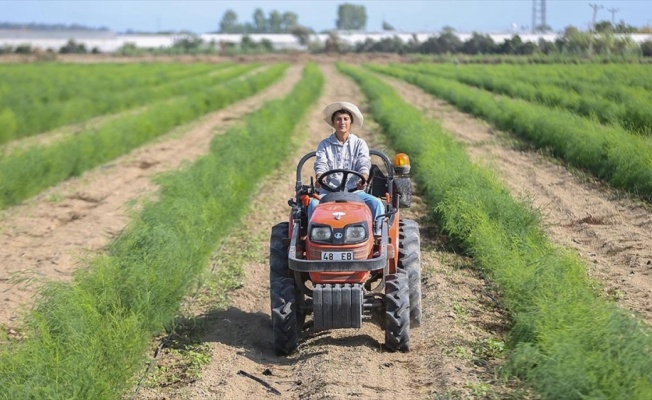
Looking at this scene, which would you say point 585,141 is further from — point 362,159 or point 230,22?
point 230,22

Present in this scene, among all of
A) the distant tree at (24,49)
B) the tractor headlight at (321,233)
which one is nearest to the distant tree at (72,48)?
the distant tree at (24,49)

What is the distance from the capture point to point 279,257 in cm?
709

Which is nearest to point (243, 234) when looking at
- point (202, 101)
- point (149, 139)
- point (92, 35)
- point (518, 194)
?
point (518, 194)

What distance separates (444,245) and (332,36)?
86.2 metres

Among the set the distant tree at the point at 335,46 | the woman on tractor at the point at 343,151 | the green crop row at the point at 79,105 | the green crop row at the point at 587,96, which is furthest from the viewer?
the distant tree at the point at 335,46

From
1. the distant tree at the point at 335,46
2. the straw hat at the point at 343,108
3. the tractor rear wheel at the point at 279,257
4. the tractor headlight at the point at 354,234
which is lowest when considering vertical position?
the distant tree at the point at 335,46

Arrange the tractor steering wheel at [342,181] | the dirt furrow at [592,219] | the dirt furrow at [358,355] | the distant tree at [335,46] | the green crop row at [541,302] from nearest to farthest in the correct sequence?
1. the green crop row at [541,302]
2. the dirt furrow at [358,355]
3. the tractor steering wheel at [342,181]
4. the dirt furrow at [592,219]
5. the distant tree at [335,46]

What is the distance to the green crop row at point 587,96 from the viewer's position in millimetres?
16062

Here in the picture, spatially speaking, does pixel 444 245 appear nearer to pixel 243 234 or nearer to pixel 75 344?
pixel 243 234

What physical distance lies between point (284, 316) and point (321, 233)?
0.63 m

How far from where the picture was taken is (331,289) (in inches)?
251

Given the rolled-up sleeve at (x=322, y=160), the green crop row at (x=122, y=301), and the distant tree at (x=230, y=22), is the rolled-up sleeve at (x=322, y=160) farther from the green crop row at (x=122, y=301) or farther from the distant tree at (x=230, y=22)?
the distant tree at (x=230, y=22)

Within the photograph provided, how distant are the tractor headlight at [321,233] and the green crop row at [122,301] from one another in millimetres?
1303

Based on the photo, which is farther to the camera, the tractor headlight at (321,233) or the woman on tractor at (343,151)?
the woman on tractor at (343,151)
